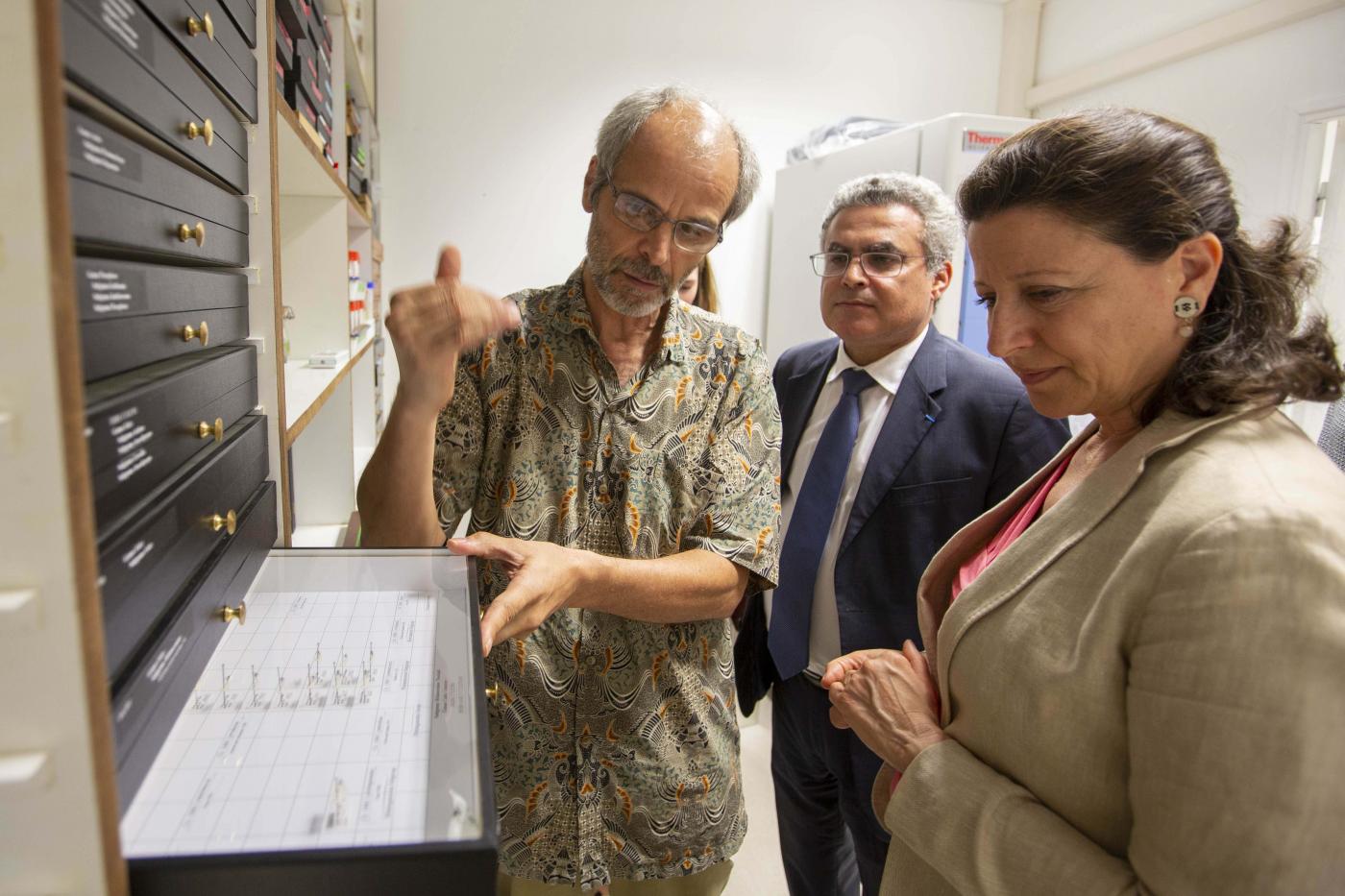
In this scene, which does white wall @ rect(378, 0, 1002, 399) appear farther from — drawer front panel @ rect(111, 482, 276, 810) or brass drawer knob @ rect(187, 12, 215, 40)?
drawer front panel @ rect(111, 482, 276, 810)

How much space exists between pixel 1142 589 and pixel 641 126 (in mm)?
756

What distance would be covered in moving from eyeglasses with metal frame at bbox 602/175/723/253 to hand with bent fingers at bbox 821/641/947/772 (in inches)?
22.2

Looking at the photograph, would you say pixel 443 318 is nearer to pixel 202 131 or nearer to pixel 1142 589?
pixel 202 131

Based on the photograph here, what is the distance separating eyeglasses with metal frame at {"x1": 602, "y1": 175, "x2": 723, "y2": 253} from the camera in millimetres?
1043

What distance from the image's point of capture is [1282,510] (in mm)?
619

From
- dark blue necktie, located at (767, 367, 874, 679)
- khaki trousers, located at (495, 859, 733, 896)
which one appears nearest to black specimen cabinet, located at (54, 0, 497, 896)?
khaki trousers, located at (495, 859, 733, 896)

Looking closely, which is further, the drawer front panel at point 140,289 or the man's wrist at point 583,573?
the man's wrist at point 583,573

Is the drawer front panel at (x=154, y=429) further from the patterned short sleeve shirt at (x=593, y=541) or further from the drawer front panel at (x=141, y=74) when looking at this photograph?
the patterned short sleeve shirt at (x=593, y=541)

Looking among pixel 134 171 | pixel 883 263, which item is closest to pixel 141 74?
pixel 134 171

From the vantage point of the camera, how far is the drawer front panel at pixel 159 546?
41 cm

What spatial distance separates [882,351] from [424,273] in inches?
90.3

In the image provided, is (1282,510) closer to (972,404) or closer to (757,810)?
(972,404)

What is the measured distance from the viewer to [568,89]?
3445 mm

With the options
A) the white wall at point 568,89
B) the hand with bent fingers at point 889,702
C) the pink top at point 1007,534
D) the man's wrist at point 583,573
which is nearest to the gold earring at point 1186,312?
the pink top at point 1007,534
